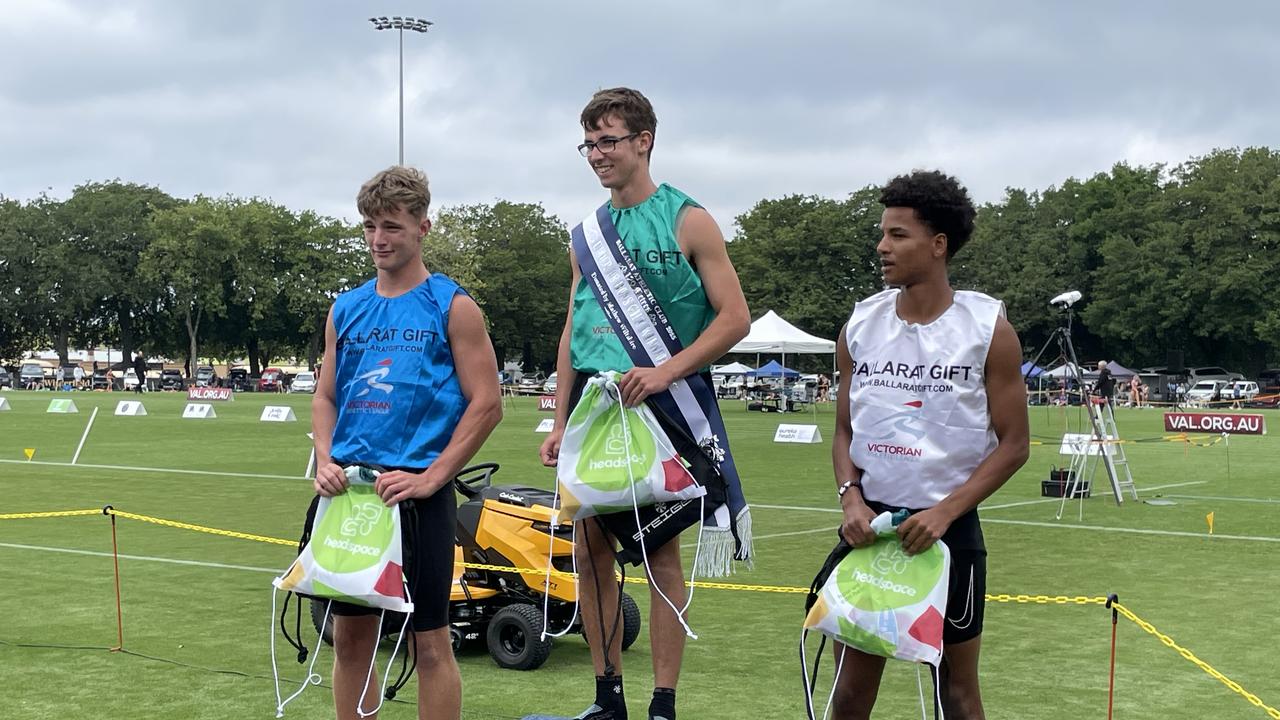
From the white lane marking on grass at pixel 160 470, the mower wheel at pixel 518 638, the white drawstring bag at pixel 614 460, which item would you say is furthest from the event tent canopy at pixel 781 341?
the white drawstring bag at pixel 614 460

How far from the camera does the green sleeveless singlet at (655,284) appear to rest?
4672 millimetres

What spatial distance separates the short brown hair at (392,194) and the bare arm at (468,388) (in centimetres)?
33

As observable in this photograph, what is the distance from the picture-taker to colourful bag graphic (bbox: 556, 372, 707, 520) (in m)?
4.45

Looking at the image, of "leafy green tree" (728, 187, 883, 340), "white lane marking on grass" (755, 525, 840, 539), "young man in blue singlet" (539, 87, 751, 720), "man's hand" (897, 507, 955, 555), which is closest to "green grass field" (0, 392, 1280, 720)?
"white lane marking on grass" (755, 525, 840, 539)

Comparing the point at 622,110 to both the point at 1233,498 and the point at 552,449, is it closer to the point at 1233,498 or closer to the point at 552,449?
the point at 552,449

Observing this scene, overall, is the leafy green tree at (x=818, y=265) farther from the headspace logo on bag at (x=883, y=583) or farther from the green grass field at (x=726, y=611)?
the headspace logo on bag at (x=883, y=583)

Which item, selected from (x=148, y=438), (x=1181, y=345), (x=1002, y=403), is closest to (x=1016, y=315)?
(x=1181, y=345)

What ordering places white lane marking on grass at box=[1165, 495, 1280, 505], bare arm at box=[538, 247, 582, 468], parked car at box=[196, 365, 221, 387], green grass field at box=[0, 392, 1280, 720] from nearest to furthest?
bare arm at box=[538, 247, 582, 468]
green grass field at box=[0, 392, 1280, 720]
white lane marking on grass at box=[1165, 495, 1280, 505]
parked car at box=[196, 365, 221, 387]

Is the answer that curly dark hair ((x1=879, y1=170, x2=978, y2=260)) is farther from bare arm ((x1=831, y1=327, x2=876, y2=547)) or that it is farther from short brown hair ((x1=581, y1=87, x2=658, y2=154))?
short brown hair ((x1=581, y1=87, x2=658, y2=154))

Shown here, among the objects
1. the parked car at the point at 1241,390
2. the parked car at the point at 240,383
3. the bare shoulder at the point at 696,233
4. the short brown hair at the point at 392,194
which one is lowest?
the parked car at the point at 240,383

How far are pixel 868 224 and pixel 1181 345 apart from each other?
780 inches

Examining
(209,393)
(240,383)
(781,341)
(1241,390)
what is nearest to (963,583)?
(781,341)

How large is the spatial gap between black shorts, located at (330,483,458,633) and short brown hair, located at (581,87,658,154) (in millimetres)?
1321

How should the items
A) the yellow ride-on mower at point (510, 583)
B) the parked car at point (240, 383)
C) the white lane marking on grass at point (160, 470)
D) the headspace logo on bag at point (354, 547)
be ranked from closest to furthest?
the headspace logo on bag at point (354, 547), the yellow ride-on mower at point (510, 583), the white lane marking on grass at point (160, 470), the parked car at point (240, 383)
